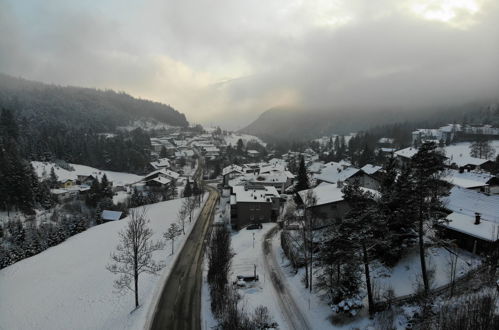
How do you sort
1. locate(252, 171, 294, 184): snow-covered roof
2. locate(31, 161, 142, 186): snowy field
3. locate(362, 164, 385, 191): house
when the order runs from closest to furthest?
1. locate(362, 164, 385, 191): house
2. locate(252, 171, 294, 184): snow-covered roof
3. locate(31, 161, 142, 186): snowy field

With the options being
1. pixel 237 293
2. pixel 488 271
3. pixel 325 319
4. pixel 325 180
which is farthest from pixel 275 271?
pixel 325 180

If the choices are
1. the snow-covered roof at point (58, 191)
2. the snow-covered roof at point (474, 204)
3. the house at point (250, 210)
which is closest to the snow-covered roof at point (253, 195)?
the house at point (250, 210)

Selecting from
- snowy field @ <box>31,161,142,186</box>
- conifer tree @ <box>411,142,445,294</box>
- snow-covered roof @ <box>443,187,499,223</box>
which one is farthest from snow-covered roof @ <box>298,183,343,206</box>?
snowy field @ <box>31,161,142,186</box>

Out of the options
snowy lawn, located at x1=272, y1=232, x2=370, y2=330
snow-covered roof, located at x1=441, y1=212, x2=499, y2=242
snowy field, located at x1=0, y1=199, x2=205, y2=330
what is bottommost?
snowy field, located at x1=0, y1=199, x2=205, y2=330

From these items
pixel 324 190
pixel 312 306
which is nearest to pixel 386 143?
pixel 324 190

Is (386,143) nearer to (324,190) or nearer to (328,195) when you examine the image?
(324,190)

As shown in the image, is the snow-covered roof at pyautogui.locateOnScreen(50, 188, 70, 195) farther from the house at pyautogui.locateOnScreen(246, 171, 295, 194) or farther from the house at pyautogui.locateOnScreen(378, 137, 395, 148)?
the house at pyautogui.locateOnScreen(378, 137, 395, 148)

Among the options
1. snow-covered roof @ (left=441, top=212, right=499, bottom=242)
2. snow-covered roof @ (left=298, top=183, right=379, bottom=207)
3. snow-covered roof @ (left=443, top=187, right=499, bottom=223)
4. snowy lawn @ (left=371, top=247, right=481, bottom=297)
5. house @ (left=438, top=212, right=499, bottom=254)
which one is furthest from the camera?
snow-covered roof @ (left=298, top=183, right=379, bottom=207)

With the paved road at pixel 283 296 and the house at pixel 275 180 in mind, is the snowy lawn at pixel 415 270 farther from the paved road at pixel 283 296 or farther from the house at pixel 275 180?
the house at pixel 275 180
